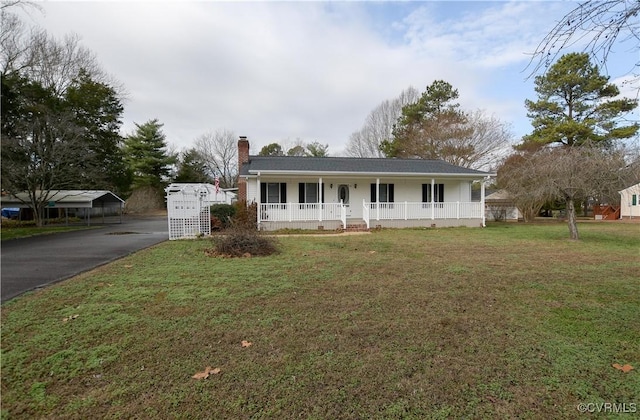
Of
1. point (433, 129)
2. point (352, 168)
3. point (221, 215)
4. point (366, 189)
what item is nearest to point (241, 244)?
point (221, 215)

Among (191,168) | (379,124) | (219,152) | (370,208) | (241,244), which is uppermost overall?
(379,124)

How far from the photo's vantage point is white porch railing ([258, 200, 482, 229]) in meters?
15.7

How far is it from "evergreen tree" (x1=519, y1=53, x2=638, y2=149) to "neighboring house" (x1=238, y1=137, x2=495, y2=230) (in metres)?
14.5

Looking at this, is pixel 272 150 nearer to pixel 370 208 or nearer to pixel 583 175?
pixel 370 208

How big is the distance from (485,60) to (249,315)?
7.74 m

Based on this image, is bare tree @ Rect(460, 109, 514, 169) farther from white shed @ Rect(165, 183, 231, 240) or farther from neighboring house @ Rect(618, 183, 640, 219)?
white shed @ Rect(165, 183, 231, 240)

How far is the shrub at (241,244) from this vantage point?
895 cm

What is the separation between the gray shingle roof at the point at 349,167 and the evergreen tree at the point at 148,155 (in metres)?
32.3

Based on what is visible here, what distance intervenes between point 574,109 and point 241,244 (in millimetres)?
31424

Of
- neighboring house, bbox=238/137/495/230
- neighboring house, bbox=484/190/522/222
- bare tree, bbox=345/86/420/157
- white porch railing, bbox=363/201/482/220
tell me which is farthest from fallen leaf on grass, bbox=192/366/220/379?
bare tree, bbox=345/86/420/157

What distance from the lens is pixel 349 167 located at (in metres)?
17.7

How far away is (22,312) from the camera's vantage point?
14.6ft

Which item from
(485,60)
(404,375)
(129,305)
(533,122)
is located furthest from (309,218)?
(533,122)

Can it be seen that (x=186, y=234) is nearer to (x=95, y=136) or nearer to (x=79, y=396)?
(x=79, y=396)
